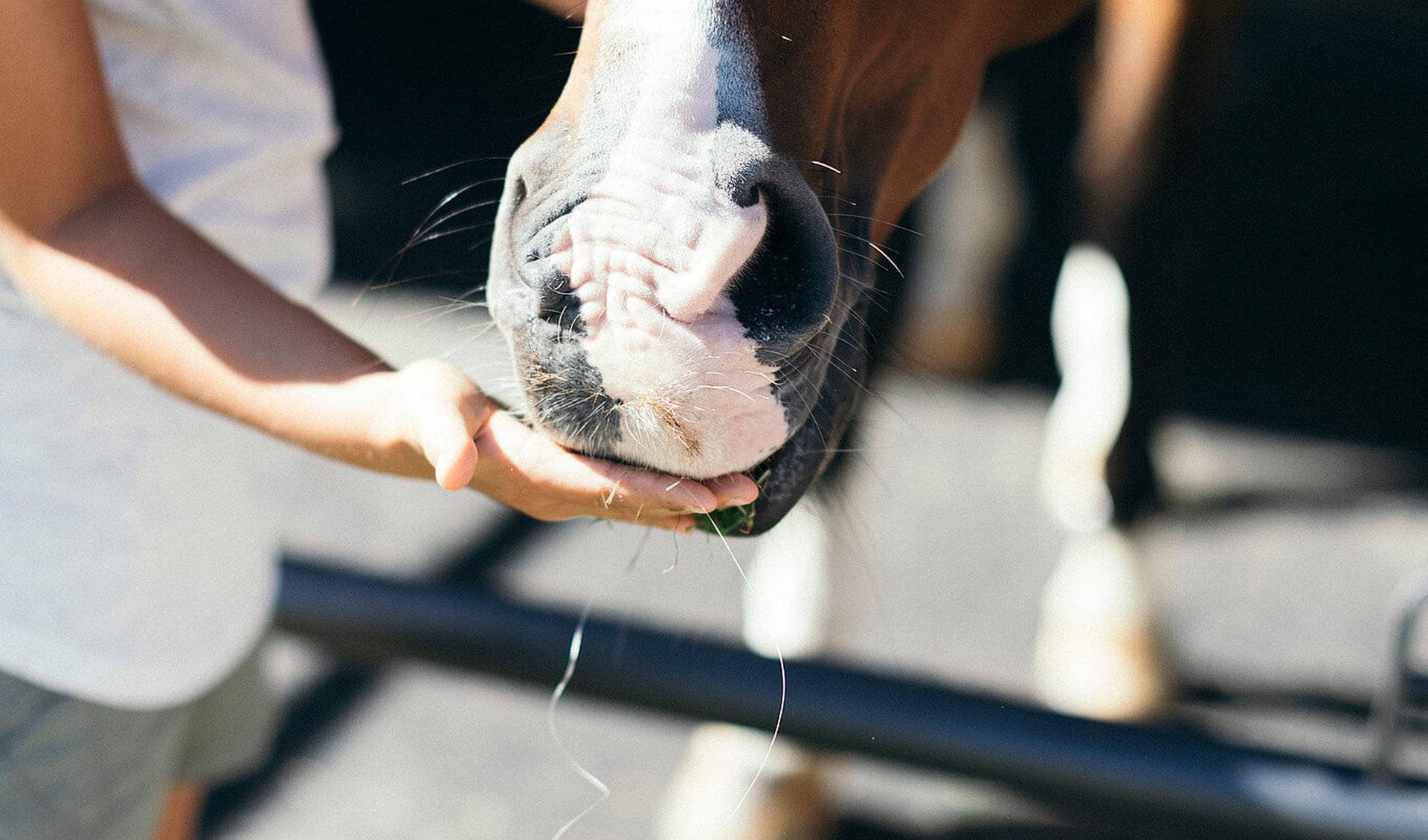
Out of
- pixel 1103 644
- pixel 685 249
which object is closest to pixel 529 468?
pixel 685 249

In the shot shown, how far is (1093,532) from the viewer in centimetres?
Result: 174

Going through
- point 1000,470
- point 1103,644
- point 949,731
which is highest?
point 949,731

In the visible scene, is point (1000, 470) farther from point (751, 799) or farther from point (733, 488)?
point (733, 488)

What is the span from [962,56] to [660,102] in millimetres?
325

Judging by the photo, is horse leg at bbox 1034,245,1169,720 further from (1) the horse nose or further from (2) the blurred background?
(1) the horse nose

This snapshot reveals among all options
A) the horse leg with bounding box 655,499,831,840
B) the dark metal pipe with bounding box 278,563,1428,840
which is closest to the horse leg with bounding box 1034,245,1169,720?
the horse leg with bounding box 655,499,831,840

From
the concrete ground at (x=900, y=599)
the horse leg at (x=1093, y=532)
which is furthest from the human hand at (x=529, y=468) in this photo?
the horse leg at (x=1093, y=532)

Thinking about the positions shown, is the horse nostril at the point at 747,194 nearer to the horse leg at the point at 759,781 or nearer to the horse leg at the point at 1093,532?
the horse leg at the point at 759,781

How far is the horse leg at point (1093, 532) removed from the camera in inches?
62.2

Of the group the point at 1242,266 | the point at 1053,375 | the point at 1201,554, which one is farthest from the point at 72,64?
the point at 1242,266

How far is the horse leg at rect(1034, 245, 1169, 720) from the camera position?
1.58 m

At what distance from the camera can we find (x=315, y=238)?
943 millimetres

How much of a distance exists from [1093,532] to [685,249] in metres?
1.35

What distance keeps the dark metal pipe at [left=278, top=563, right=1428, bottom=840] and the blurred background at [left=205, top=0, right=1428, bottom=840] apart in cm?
4
